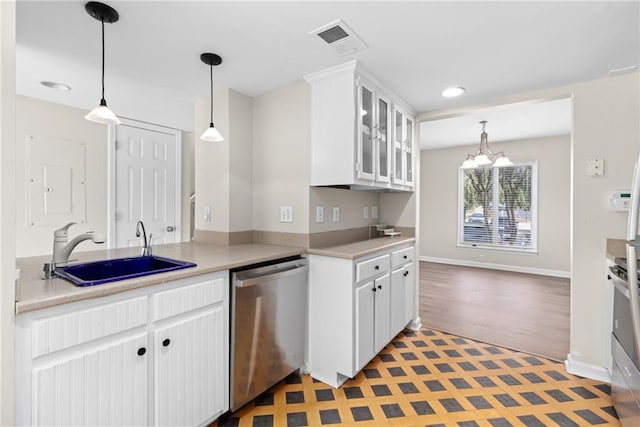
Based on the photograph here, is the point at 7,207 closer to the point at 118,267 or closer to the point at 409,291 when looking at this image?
the point at 118,267

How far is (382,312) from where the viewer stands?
2.40m

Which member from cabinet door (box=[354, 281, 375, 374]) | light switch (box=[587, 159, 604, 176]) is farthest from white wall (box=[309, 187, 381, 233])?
light switch (box=[587, 159, 604, 176])

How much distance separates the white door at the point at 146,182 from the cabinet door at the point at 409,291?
287 cm

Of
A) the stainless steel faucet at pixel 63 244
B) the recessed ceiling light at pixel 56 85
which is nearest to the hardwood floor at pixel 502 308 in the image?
the stainless steel faucet at pixel 63 244

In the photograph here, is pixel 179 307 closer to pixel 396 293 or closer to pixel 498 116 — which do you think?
pixel 396 293

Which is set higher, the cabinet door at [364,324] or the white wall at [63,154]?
the white wall at [63,154]

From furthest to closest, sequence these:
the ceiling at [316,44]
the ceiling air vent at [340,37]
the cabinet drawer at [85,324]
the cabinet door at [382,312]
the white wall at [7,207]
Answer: the cabinet door at [382,312] → the ceiling air vent at [340,37] → the ceiling at [316,44] → the cabinet drawer at [85,324] → the white wall at [7,207]

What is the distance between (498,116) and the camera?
153 inches

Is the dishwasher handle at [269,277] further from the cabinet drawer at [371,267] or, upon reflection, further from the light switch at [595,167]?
the light switch at [595,167]

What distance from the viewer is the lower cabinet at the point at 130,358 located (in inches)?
42.8

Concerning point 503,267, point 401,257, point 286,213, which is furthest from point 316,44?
point 503,267

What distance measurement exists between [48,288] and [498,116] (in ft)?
14.9

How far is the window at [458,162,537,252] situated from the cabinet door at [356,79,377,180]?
428cm

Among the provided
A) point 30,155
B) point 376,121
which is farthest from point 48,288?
point 30,155
